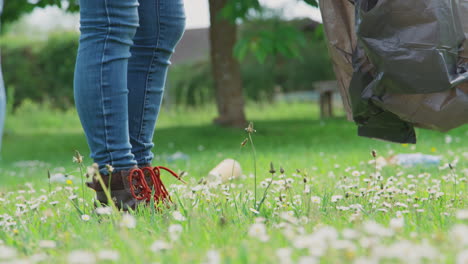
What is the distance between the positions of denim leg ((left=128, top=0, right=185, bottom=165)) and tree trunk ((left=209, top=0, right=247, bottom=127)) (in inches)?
239

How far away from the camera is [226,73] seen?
861 cm

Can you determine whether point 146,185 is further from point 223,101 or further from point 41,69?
point 41,69

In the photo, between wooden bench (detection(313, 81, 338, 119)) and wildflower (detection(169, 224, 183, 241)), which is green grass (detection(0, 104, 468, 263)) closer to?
wildflower (detection(169, 224, 183, 241))

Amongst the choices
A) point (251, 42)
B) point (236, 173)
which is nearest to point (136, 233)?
point (236, 173)

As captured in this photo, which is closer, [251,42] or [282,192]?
[282,192]

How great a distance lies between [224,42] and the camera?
8.48 m

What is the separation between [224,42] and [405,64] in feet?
22.0

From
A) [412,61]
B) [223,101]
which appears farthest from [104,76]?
[223,101]

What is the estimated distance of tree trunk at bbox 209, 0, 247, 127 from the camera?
840 cm

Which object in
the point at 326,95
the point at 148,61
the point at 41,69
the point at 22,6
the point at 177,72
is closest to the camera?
the point at 148,61

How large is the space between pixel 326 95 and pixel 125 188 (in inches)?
388

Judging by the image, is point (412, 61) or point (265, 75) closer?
point (412, 61)

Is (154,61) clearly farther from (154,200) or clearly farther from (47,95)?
(47,95)

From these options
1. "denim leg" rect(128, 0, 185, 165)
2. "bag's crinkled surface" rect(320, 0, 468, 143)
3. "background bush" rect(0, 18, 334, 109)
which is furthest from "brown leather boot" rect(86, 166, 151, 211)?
"background bush" rect(0, 18, 334, 109)
